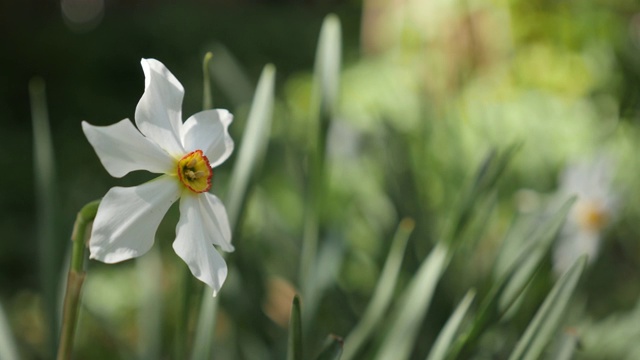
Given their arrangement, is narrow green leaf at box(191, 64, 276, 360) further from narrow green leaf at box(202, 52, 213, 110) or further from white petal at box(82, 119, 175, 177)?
white petal at box(82, 119, 175, 177)

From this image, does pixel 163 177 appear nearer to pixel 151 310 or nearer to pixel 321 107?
pixel 321 107

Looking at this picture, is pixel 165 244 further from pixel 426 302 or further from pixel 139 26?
pixel 139 26

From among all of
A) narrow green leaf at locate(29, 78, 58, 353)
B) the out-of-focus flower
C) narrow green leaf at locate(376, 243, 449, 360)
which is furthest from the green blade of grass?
the out-of-focus flower

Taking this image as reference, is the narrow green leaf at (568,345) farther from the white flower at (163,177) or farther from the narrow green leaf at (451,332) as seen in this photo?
the white flower at (163,177)

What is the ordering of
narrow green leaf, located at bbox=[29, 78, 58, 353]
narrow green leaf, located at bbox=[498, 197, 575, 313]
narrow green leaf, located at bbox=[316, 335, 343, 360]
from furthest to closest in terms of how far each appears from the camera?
narrow green leaf, located at bbox=[29, 78, 58, 353] → narrow green leaf, located at bbox=[498, 197, 575, 313] → narrow green leaf, located at bbox=[316, 335, 343, 360]

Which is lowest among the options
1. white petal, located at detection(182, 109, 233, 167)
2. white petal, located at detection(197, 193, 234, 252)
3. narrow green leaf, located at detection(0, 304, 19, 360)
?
narrow green leaf, located at detection(0, 304, 19, 360)

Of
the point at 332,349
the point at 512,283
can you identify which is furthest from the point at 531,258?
the point at 332,349
